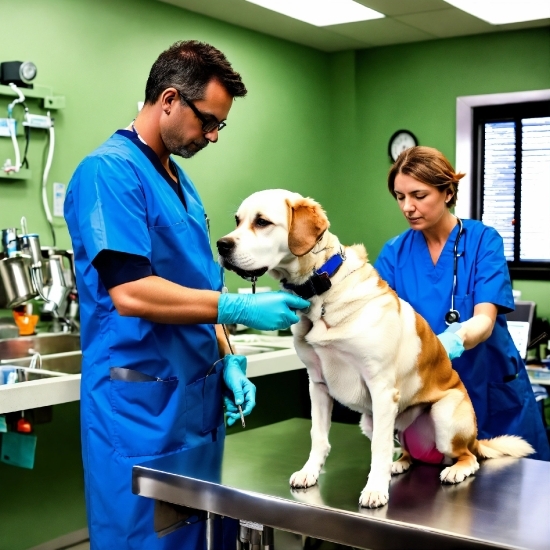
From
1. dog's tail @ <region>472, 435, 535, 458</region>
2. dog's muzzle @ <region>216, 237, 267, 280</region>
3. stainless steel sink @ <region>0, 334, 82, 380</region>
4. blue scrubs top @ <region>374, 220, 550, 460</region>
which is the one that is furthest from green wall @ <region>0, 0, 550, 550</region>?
dog's tail @ <region>472, 435, 535, 458</region>

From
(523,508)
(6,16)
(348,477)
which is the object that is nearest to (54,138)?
(6,16)

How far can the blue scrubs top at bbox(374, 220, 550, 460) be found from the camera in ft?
7.47

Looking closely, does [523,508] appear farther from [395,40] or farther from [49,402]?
[395,40]

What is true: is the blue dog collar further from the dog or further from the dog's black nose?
the dog's black nose

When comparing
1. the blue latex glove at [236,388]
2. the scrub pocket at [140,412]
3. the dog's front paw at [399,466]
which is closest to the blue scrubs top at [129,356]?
the scrub pocket at [140,412]

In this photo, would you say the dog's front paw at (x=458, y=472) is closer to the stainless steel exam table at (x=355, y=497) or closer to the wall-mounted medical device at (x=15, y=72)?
the stainless steel exam table at (x=355, y=497)

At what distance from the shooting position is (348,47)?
5.11 metres

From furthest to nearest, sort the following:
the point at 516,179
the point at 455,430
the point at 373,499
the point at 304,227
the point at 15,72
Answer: the point at 516,179 < the point at 15,72 < the point at 455,430 < the point at 304,227 < the point at 373,499

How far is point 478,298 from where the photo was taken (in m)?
Result: 2.25

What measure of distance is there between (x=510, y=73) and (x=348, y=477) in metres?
3.61

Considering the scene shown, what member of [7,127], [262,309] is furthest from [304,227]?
[7,127]

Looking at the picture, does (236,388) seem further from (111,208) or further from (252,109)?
(252,109)

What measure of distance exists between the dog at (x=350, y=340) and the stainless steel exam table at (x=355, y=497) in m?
0.05

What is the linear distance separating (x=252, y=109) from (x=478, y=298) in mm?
2623
